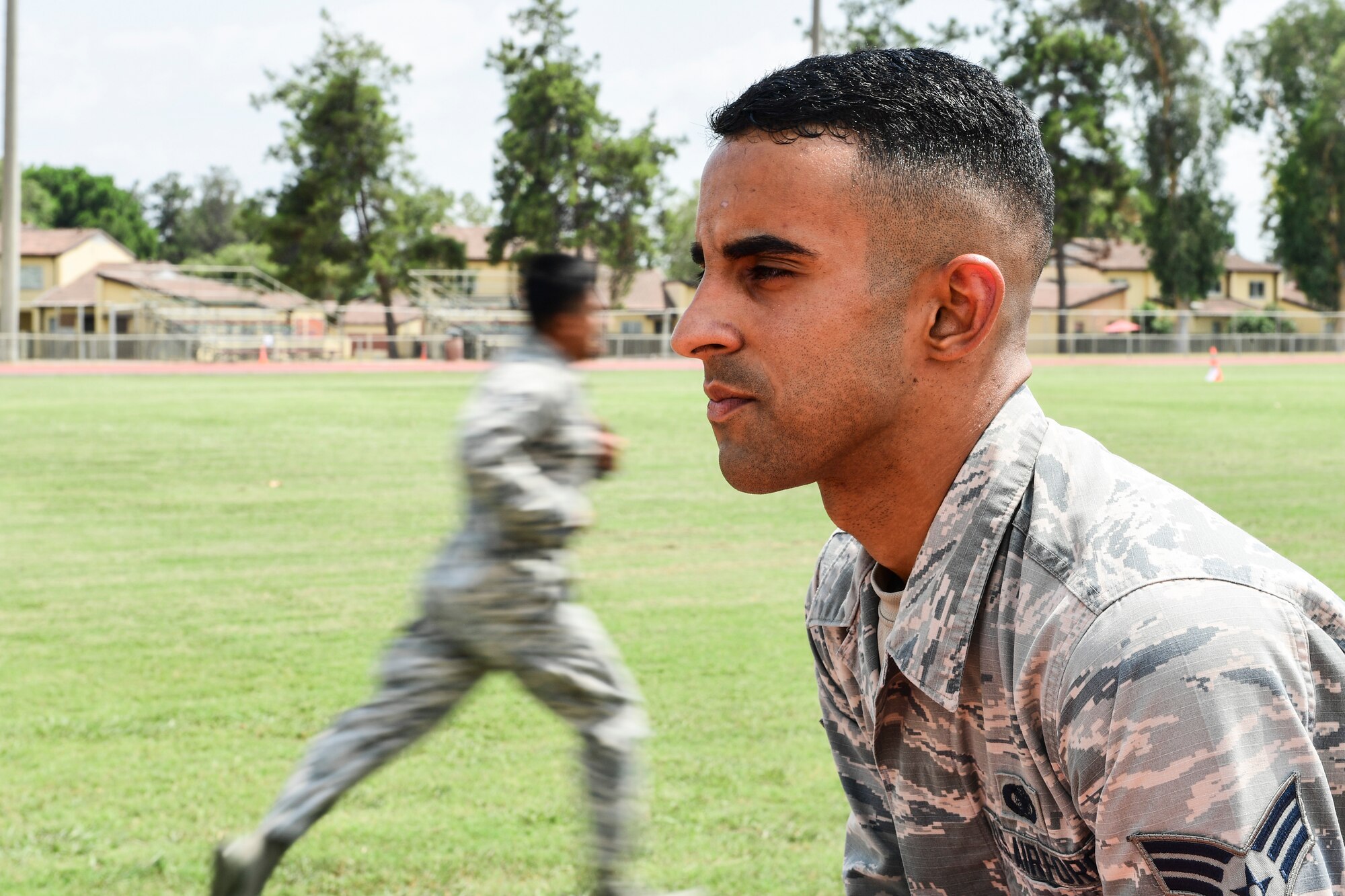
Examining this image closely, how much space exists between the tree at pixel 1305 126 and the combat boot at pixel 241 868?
77.2 metres

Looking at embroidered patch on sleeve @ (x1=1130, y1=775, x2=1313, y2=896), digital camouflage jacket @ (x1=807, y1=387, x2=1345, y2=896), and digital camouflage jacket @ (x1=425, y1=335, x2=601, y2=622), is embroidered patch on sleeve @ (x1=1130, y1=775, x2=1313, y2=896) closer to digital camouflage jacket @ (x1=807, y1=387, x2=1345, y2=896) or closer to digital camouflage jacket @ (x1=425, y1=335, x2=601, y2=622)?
digital camouflage jacket @ (x1=807, y1=387, x2=1345, y2=896)

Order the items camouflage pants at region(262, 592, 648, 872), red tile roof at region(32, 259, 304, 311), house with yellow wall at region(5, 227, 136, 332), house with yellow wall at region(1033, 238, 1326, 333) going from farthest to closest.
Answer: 1. house with yellow wall at region(5, 227, 136, 332)
2. house with yellow wall at region(1033, 238, 1326, 333)
3. red tile roof at region(32, 259, 304, 311)
4. camouflage pants at region(262, 592, 648, 872)

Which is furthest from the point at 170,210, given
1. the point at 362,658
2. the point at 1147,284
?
the point at 362,658

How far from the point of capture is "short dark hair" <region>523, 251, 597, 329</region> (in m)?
4.57

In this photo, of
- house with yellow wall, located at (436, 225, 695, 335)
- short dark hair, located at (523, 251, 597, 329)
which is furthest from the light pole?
short dark hair, located at (523, 251, 597, 329)

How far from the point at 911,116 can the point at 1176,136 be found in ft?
244

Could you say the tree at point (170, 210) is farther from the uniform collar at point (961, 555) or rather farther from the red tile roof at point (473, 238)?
the uniform collar at point (961, 555)

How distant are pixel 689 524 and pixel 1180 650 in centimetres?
962

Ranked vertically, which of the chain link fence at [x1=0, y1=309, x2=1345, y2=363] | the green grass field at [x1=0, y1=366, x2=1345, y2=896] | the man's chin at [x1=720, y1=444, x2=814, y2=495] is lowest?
the green grass field at [x1=0, y1=366, x2=1345, y2=896]

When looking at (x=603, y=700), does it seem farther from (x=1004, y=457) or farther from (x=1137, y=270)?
(x=1137, y=270)

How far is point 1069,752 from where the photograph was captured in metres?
1.47

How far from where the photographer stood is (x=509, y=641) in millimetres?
3889

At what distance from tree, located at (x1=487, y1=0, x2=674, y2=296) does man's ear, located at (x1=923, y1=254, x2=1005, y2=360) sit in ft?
198

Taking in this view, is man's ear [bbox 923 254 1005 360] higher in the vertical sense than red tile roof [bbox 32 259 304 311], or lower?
lower
